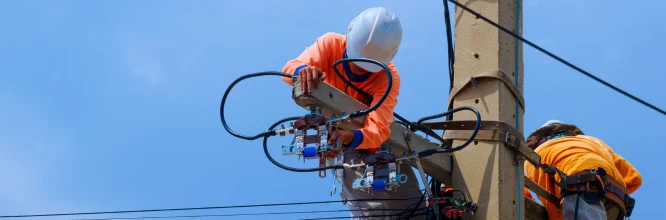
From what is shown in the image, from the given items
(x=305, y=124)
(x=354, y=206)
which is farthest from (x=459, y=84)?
(x=305, y=124)

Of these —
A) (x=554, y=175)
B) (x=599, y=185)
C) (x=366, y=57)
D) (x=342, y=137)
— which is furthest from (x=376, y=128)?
(x=599, y=185)

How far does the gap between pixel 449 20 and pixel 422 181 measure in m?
1.48

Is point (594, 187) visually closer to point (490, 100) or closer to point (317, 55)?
point (490, 100)

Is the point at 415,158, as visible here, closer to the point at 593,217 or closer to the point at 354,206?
the point at 354,206

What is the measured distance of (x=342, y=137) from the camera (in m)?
6.74

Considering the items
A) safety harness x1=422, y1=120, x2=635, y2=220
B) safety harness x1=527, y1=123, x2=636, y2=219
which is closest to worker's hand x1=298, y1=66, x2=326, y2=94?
safety harness x1=422, y1=120, x2=635, y2=220

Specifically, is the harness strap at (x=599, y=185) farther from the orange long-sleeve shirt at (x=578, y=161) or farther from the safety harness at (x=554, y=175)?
the orange long-sleeve shirt at (x=578, y=161)

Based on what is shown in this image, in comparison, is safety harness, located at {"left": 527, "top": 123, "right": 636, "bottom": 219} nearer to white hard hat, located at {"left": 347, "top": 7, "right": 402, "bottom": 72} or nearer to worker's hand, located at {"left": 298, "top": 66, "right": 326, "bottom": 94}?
white hard hat, located at {"left": 347, "top": 7, "right": 402, "bottom": 72}

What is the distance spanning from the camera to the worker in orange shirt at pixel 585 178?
8.16 m

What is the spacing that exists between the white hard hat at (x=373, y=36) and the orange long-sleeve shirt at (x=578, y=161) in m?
1.94

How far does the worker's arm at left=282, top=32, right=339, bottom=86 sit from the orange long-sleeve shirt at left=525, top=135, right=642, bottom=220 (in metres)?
2.18

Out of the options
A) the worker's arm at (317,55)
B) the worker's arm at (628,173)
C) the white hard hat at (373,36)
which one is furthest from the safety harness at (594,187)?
the worker's arm at (317,55)

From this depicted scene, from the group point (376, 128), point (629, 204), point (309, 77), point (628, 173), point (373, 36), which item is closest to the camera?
point (309, 77)

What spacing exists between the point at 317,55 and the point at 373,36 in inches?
14.6
